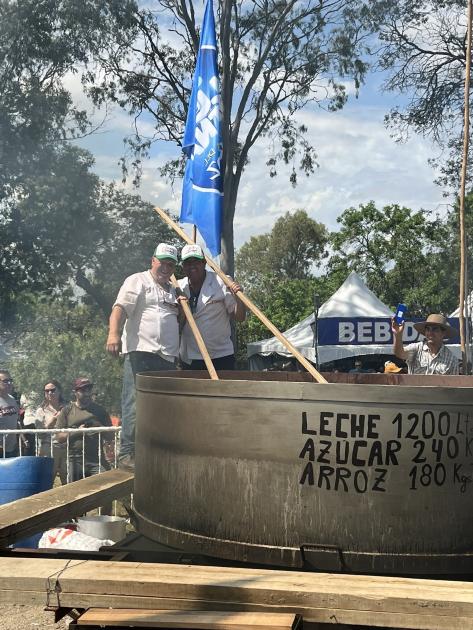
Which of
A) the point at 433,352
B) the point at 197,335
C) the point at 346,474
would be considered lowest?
the point at 346,474

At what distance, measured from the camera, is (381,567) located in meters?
2.71

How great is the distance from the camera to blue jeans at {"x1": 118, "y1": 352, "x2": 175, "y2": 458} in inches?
184

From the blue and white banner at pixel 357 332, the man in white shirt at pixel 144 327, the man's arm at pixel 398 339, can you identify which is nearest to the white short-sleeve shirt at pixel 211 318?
the man in white shirt at pixel 144 327

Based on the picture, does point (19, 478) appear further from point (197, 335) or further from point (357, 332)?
point (357, 332)

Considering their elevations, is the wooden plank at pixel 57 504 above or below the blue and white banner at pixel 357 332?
below

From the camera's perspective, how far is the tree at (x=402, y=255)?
38469 millimetres

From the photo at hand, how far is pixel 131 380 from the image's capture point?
4734 mm

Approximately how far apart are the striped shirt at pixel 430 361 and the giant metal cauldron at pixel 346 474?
3.12 metres

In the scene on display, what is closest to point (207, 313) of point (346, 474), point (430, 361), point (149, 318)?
point (149, 318)

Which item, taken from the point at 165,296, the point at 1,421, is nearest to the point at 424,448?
the point at 165,296

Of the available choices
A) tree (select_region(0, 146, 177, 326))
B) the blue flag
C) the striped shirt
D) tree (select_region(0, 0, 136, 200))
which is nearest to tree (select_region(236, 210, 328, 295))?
tree (select_region(0, 146, 177, 326))

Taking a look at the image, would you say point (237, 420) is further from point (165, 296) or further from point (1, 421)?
point (1, 421)

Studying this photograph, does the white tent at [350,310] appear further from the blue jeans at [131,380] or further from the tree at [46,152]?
the blue jeans at [131,380]

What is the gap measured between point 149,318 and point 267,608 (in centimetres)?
253
